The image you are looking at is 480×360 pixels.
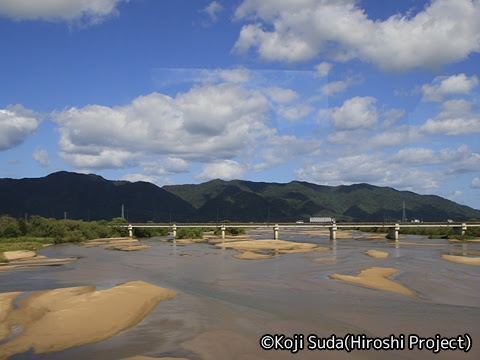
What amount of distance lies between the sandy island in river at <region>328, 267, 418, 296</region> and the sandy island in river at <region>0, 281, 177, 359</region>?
15.2 m

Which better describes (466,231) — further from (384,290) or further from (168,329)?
(168,329)

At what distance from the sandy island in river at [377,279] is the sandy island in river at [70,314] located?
15247 mm

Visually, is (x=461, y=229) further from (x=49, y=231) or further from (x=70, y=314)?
(x=49, y=231)

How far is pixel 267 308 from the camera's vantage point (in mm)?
24375

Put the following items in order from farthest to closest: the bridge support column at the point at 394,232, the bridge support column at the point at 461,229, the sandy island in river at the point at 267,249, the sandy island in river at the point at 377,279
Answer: the bridge support column at the point at 461,229, the bridge support column at the point at 394,232, the sandy island in river at the point at 267,249, the sandy island in river at the point at 377,279

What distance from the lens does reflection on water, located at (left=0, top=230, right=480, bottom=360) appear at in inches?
663

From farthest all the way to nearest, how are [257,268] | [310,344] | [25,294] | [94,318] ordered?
[257,268] → [25,294] → [94,318] → [310,344]

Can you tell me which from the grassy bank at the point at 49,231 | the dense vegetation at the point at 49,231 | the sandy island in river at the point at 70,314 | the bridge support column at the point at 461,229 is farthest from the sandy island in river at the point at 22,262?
the bridge support column at the point at 461,229

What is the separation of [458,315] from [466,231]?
92771 millimetres

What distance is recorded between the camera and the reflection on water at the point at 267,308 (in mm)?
16828

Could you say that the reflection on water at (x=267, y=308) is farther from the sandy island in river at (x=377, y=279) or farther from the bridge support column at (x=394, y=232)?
the bridge support column at (x=394, y=232)

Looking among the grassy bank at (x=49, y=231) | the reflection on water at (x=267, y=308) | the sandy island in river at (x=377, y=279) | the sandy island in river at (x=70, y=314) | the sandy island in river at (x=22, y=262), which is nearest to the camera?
the reflection on water at (x=267, y=308)

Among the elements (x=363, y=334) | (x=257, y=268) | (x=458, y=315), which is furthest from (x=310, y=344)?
(x=257, y=268)

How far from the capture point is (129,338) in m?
18.3
